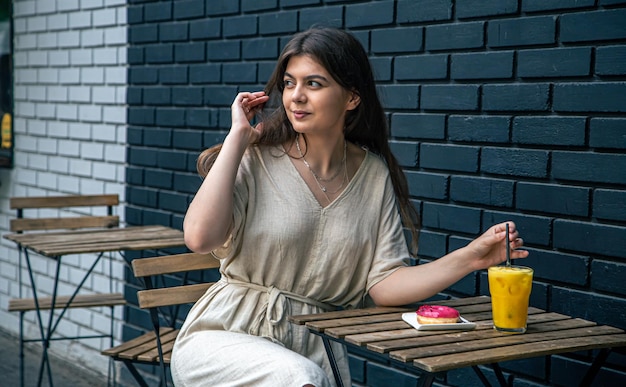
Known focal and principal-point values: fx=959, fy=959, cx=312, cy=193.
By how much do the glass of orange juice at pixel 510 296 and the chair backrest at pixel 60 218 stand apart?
116 inches

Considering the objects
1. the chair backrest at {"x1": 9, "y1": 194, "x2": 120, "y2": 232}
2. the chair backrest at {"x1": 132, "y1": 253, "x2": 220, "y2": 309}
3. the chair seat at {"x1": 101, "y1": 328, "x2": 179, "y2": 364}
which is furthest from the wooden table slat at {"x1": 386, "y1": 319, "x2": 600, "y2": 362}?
the chair backrest at {"x1": 9, "y1": 194, "x2": 120, "y2": 232}

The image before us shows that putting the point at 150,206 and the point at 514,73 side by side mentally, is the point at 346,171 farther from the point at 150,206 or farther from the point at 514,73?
the point at 150,206

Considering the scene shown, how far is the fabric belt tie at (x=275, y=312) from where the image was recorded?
9.77 feet

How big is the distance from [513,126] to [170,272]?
1.40 m

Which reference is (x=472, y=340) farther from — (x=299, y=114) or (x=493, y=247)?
(x=299, y=114)

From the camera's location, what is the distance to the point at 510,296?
261cm

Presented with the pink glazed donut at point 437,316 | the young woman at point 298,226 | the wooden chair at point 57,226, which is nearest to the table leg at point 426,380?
the pink glazed donut at point 437,316

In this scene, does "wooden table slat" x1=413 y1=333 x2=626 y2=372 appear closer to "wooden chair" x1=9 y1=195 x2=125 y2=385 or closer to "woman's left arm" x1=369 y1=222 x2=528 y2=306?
"woman's left arm" x1=369 y1=222 x2=528 y2=306

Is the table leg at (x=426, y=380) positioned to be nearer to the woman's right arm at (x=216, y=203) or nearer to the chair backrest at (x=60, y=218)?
the woman's right arm at (x=216, y=203)

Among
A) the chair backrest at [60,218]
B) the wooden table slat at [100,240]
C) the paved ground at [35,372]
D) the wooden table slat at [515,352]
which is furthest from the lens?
the paved ground at [35,372]

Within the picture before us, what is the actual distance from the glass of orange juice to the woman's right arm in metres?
0.79

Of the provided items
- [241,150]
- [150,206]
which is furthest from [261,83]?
[241,150]

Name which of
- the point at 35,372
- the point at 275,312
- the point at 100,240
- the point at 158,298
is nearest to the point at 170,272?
the point at 158,298

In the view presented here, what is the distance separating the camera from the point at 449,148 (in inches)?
149
